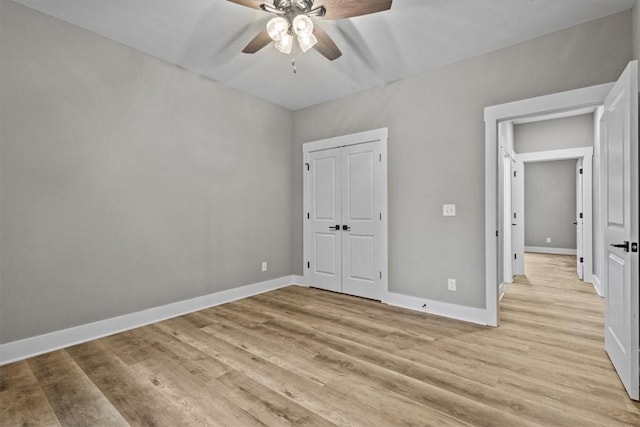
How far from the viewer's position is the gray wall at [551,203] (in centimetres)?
807

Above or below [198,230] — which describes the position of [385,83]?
above

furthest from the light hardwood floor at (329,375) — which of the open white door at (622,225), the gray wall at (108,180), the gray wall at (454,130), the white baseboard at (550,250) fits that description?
the white baseboard at (550,250)

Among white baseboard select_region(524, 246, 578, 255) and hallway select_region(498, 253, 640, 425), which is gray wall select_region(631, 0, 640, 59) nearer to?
hallway select_region(498, 253, 640, 425)

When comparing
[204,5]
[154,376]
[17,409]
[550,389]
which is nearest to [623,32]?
[550,389]

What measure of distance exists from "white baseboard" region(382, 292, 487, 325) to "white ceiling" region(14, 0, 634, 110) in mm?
2709

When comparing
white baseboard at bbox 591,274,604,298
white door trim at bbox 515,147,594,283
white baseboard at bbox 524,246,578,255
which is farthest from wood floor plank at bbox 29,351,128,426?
white baseboard at bbox 524,246,578,255

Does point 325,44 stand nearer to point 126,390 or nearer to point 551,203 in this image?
point 126,390

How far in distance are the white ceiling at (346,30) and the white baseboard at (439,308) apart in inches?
107

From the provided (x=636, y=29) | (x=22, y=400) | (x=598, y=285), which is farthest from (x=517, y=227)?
(x=22, y=400)

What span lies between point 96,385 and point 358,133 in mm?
3695

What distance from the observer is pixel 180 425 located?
1.64 m

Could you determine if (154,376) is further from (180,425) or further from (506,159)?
(506,159)

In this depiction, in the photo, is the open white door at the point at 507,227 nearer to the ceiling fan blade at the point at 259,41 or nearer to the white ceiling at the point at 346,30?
the white ceiling at the point at 346,30

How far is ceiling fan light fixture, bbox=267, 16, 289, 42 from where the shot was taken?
2129mm
